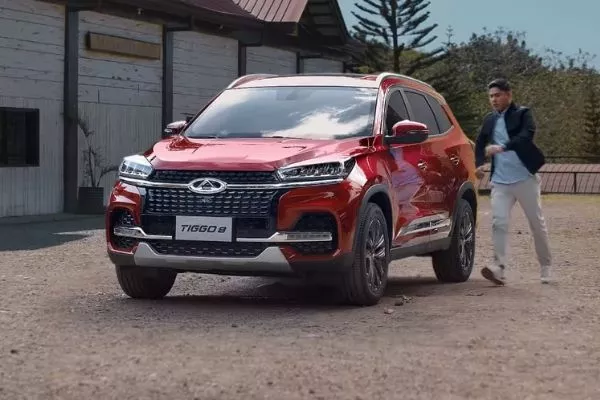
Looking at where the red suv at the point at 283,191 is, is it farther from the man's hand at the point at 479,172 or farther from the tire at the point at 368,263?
the man's hand at the point at 479,172

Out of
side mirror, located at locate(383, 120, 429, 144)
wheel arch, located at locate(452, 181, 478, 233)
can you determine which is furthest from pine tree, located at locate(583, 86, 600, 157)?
side mirror, located at locate(383, 120, 429, 144)

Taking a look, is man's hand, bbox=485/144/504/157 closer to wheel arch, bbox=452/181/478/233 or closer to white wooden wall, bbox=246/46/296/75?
wheel arch, bbox=452/181/478/233

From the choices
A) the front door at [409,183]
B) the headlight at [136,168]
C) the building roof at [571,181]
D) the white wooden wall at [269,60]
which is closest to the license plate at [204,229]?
the headlight at [136,168]

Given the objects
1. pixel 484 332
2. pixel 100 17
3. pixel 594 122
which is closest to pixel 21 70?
pixel 100 17

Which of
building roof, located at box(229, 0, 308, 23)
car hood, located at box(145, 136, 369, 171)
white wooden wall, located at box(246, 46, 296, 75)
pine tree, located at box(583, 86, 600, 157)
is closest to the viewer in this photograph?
car hood, located at box(145, 136, 369, 171)

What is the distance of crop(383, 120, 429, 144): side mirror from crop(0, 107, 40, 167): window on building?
42.5 ft

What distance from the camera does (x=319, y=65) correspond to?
3466 cm

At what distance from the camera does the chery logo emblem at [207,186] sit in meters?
8.57

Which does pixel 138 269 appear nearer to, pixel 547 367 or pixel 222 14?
pixel 547 367

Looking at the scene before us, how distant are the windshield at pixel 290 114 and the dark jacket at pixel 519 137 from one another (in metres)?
1.48

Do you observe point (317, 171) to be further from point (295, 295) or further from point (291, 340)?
point (295, 295)

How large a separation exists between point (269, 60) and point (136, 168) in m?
22.1

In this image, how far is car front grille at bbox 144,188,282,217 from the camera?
8.51 metres

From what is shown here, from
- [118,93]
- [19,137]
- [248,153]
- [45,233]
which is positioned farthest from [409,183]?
[118,93]
